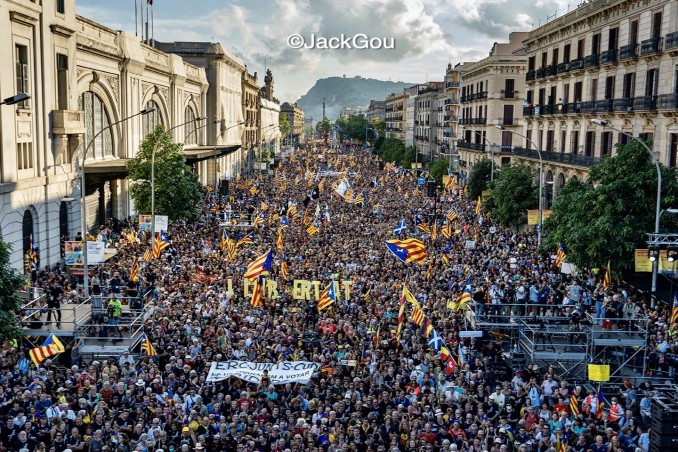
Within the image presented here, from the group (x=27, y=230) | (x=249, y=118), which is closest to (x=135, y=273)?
(x=27, y=230)

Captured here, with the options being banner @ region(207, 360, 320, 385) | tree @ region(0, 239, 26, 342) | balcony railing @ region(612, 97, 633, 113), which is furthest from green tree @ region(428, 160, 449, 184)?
tree @ region(0, 239, 26, 342)

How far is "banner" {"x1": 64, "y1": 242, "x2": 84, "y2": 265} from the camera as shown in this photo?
30.0 metres

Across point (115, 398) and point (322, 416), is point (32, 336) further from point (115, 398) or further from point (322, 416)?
point (322, 416)

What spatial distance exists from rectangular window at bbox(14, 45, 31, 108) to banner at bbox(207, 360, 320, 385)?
64.3 feet

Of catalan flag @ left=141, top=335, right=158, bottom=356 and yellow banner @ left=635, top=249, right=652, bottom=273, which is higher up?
yellow banner @ left=635, top=249, right=652, bottom=273

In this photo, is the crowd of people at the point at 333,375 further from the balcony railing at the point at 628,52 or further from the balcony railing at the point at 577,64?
the balcony railing at the point at 577,64

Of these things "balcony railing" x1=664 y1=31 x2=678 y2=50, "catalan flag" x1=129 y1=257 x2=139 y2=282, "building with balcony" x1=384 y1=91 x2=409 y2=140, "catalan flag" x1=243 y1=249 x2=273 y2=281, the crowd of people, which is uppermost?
"building with balcony" x1=384 y1=91 x2=409 y2=140

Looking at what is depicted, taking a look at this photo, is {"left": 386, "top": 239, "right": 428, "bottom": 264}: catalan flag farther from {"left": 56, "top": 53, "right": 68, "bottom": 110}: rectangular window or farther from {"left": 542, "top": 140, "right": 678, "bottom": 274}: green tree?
{"left": 56, "top": 53, "right": 68, "bottom": 110}: rectangular window

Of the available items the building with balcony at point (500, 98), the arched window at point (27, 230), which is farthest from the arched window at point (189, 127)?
the arched window at point (27, 230)

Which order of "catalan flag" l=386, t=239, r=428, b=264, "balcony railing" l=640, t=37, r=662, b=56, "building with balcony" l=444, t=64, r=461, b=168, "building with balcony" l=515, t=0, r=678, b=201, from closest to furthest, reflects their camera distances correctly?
"catalan flag" l=386, t=239, r=428, b=264
"building with balcony" l=515, t=0, r=678, b=201
"balcony railing" l=640, t=37, r=662, b=56
"building with balcony" l=444, t=64, r=461, b=168

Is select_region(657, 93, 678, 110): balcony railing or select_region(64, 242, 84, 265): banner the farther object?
select_region(657, 93, 678, 110): balcony railing

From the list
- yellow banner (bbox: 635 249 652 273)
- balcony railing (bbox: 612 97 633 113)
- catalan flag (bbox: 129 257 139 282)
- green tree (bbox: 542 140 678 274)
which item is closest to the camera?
yellow banner (bbox: 635 249 652 273)

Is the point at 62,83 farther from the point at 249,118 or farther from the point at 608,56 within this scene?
the point at 249,118

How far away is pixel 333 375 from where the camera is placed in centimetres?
1969
